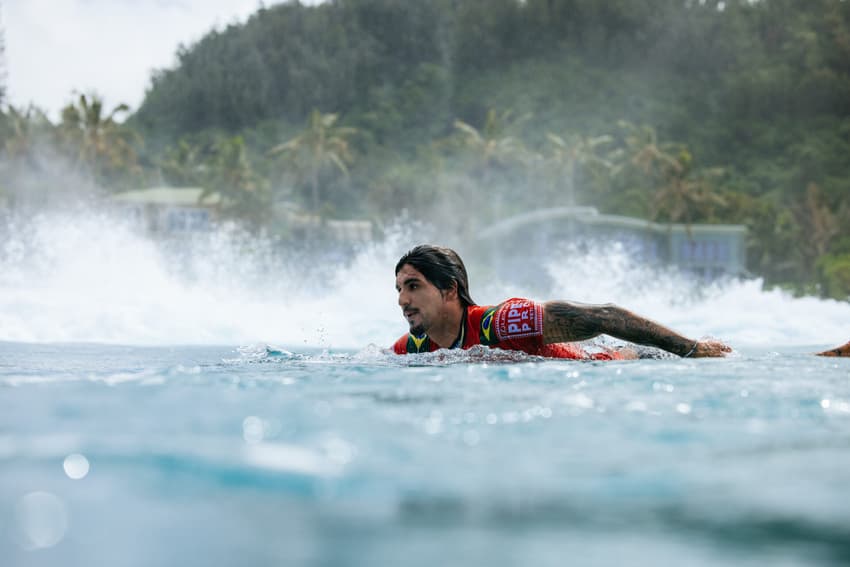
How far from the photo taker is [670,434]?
254cm

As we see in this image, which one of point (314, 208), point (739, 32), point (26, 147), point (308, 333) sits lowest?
point (308, 333)

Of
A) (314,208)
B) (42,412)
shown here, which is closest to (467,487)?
(42,412)

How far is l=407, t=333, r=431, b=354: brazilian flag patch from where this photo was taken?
5156 millimetres

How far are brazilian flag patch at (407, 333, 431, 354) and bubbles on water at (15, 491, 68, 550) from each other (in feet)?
11.0

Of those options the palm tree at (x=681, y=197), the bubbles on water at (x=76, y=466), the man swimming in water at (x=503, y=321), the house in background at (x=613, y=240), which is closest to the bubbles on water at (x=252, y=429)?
the bubbles on water at (x=76, y=466)

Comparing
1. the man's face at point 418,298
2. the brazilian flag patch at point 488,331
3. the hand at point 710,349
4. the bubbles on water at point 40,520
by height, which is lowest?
the bubbles on water at point 40,520

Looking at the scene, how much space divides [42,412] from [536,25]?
292ft

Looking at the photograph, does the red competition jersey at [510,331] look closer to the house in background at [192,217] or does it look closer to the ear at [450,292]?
the ear at [450,292]

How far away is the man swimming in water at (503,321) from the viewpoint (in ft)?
15.1

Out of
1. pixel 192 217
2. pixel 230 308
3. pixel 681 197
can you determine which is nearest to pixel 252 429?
pixel 230 308

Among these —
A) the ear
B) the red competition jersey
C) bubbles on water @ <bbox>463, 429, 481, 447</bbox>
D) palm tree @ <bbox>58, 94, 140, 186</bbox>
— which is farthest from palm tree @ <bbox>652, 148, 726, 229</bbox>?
bubbles on water @ <bbox>463, 429, 481, 447</bbox>

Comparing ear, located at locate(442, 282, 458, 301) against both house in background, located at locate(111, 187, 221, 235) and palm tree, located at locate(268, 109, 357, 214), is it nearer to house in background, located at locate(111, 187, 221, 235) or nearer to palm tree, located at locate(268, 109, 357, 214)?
house in background, located at locate(111, 187, 221, 235)

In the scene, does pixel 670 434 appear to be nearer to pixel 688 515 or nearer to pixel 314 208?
pixel 688 515

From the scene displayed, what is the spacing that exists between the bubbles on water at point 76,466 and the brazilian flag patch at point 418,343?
3079 millimetres
